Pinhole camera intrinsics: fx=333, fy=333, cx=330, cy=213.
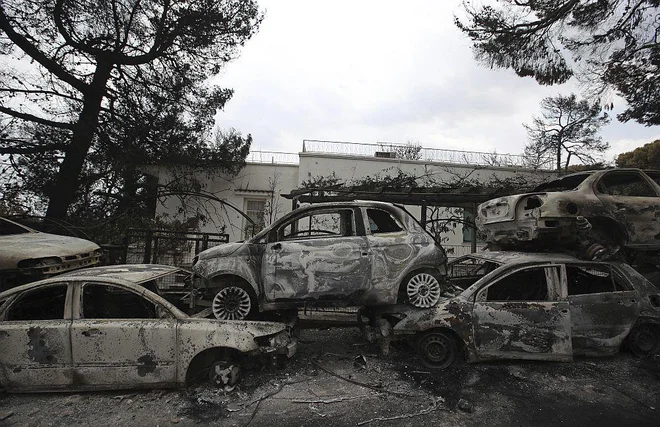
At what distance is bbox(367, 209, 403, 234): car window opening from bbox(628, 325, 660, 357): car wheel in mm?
3453

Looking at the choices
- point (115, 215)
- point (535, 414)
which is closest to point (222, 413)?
point (535, 414)

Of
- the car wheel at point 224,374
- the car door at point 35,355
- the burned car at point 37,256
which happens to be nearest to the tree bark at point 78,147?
the burned car at point 37,256

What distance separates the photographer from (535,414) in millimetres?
3471

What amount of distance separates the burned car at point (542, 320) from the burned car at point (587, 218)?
0.36 meters

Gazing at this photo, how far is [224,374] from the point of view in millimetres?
3867

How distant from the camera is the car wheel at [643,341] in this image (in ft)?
14.9

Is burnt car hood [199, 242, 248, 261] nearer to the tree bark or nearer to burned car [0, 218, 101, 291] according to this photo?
burned car [0, 218, 101, 291]

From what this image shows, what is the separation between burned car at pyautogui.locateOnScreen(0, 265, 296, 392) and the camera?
12.1 feet

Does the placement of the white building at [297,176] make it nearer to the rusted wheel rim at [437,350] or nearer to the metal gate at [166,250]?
the metal gate at [166,250]

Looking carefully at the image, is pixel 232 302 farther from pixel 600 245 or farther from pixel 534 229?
pixel 600 245

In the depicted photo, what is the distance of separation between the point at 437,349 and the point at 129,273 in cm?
414

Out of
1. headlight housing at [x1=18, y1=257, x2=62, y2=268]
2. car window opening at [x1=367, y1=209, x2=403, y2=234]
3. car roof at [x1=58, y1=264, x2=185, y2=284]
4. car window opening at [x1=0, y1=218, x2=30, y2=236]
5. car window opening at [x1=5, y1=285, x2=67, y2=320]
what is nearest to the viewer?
car window opening at [x1=5, y1=285, x2=67, y2=320]

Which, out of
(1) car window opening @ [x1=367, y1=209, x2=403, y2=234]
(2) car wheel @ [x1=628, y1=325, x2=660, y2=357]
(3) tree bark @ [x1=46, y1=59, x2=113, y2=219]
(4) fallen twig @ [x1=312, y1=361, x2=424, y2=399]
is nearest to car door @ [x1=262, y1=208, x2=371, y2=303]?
(1) car window opening @ [x1=367, y1=209, x2=403, y2=234]

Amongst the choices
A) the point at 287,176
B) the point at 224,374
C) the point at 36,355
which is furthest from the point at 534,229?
the point at 287,176
